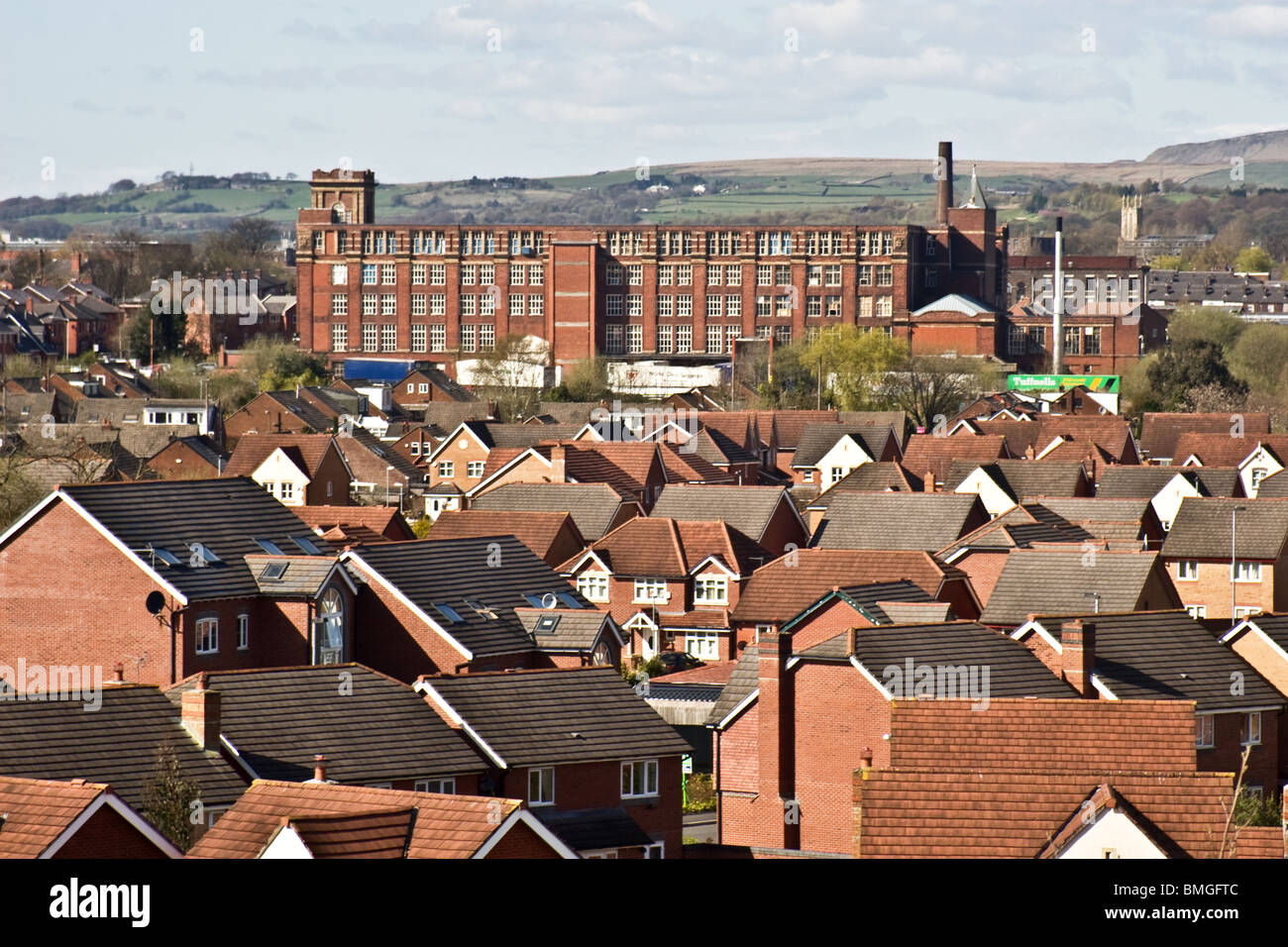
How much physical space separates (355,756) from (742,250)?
3742 inches

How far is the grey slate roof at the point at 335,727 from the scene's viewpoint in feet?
64.1

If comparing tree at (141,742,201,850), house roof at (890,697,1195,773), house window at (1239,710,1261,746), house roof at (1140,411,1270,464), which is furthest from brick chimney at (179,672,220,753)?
house roof at (1140,411,1270,464)

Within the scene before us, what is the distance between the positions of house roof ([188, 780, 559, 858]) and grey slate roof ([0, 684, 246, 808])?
8.99 ft

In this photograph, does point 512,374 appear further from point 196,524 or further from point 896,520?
point 196,524

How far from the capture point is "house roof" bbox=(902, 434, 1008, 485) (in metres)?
62.0

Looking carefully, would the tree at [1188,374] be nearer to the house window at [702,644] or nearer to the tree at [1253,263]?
the house window at [702,644]

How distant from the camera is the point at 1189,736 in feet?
58.6

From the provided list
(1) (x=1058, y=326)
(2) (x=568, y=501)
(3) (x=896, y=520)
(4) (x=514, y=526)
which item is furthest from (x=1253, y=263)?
(4) (x=514, y=526)

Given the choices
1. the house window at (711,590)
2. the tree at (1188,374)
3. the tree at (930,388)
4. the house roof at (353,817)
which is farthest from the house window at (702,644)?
the tree at (1188,374)

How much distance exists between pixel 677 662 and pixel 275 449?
2209 centimetres

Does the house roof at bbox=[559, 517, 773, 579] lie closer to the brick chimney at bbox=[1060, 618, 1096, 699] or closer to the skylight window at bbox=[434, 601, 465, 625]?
the skylight window at bbox=[434, 601, 465, 625]
